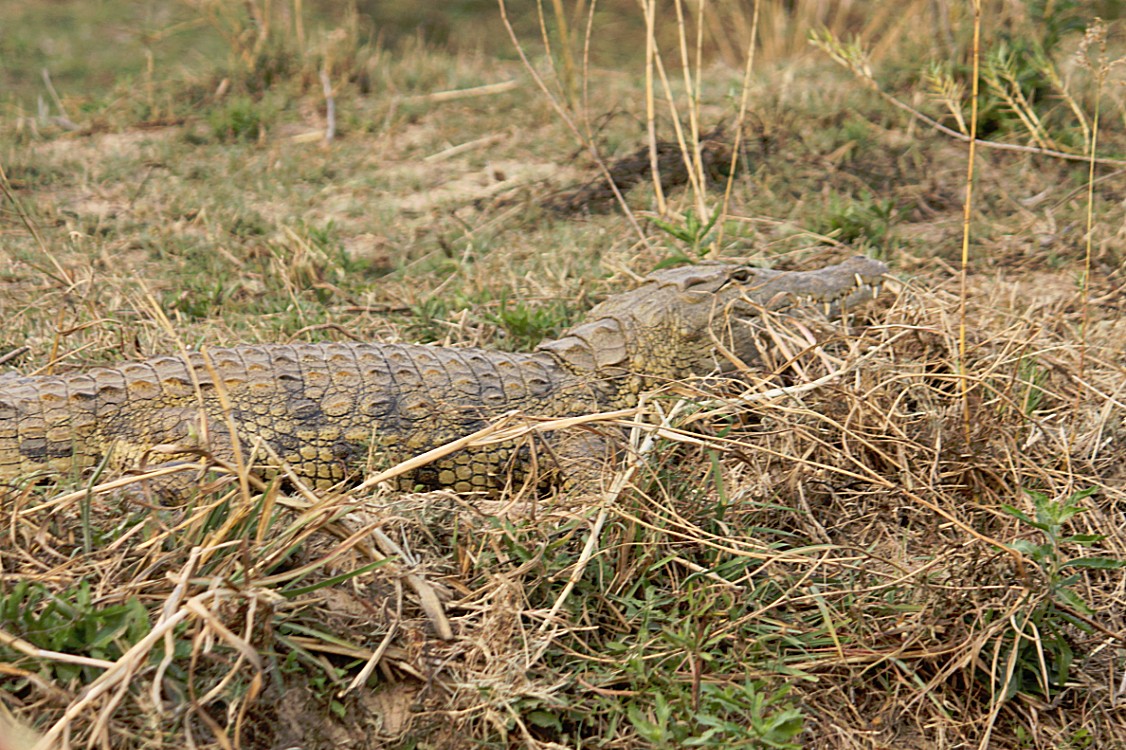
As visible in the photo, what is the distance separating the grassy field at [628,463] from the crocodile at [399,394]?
28 cm

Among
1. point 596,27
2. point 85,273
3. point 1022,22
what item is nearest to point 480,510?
point 85,273

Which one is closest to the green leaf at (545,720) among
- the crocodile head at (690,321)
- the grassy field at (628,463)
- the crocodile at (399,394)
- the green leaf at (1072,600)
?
the grassy field at (628,463)

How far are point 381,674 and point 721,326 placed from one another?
1.76 metres

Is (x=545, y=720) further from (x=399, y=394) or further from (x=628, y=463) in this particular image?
(x=399, y=394)

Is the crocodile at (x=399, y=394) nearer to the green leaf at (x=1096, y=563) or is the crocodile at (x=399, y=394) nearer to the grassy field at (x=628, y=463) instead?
the grassy field at (x=628, y=463)

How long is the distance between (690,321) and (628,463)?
990mm

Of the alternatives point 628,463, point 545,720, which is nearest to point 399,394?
point 628,463

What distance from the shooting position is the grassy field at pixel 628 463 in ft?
6.97

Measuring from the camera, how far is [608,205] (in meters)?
5.11

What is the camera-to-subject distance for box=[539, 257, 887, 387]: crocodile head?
3.40m

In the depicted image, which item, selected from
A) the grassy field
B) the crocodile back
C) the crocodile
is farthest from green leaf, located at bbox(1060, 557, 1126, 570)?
the crocodile back

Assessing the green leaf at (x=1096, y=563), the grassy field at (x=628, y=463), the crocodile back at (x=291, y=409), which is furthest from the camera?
the crocodile back at (x=291, y=409)

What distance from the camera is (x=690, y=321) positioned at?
343cm

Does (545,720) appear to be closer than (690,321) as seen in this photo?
Yes
